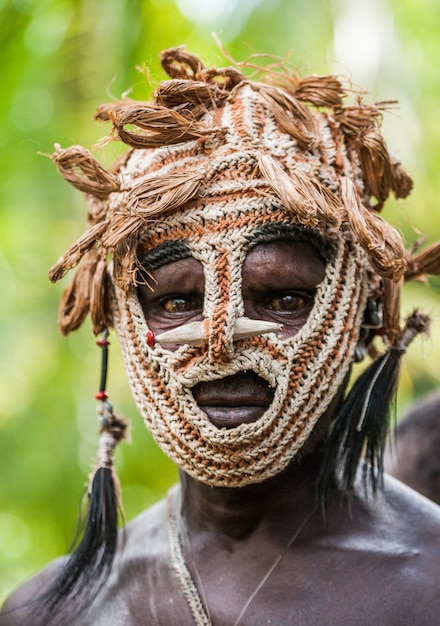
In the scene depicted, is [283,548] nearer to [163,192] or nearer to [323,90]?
[163,192]

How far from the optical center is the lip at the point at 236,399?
2553mm

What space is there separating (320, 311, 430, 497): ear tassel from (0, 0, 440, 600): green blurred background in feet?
15.5

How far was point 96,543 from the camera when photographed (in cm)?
311

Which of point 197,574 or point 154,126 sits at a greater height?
point 154,126

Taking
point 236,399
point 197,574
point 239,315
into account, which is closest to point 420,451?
point 197,574

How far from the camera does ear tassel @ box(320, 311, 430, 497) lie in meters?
2.85

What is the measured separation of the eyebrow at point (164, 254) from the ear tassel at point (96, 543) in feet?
1.58

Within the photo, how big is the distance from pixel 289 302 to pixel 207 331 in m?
0.30

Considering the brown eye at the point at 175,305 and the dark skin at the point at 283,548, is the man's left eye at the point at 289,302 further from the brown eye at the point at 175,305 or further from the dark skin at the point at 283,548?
the brown eye at the point at 175,305

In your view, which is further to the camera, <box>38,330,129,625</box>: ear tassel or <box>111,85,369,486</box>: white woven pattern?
<box>38,330,129,625</box>: ear tassel

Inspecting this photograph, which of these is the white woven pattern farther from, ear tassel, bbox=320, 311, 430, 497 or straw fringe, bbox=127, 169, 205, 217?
ear tassel, bbox=320, 311, 430, 497

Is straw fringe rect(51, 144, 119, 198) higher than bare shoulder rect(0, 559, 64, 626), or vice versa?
straw fringe rect(51, 144, 119, 198)

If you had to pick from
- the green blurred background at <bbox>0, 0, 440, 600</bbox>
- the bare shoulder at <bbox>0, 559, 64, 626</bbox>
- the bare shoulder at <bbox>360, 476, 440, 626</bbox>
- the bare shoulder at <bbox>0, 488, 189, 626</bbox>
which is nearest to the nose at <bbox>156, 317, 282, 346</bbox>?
the bare shoulder at <bbox>360, 476, 440, 626</bbox>

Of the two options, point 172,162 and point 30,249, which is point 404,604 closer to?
point 172,162
